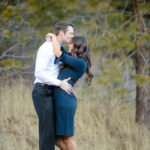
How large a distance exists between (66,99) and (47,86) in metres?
0.23

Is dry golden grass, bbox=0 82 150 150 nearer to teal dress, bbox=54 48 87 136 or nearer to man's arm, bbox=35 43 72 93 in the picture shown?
teal dress, bbox=54 48 87 136

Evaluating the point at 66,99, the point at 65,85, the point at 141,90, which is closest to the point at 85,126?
the point at 141,90

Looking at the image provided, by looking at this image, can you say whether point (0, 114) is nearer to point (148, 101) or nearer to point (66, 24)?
point (148, 101)

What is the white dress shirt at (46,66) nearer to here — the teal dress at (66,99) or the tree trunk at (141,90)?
the teal dress at (66,99)

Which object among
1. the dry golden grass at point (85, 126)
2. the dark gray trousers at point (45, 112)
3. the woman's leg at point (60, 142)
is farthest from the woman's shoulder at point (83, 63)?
the dry golden grass at point (85, 126)

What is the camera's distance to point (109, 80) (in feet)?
18.2

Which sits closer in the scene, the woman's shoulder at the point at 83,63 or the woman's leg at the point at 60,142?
the woman's shoulder at the point at 83,63

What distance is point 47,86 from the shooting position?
3.21 meters

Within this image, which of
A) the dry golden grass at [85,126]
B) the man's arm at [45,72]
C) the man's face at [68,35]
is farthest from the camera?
the dry golden grass at [85,126]

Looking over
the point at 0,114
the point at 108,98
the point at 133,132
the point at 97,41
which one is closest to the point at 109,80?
the point at 97,41

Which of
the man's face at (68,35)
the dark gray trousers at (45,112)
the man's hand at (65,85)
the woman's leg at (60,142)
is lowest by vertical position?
the woman's leg at (60,142)

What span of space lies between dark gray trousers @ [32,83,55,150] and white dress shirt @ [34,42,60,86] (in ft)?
0.33

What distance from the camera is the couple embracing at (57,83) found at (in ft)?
10.3

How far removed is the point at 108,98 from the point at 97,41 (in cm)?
177
